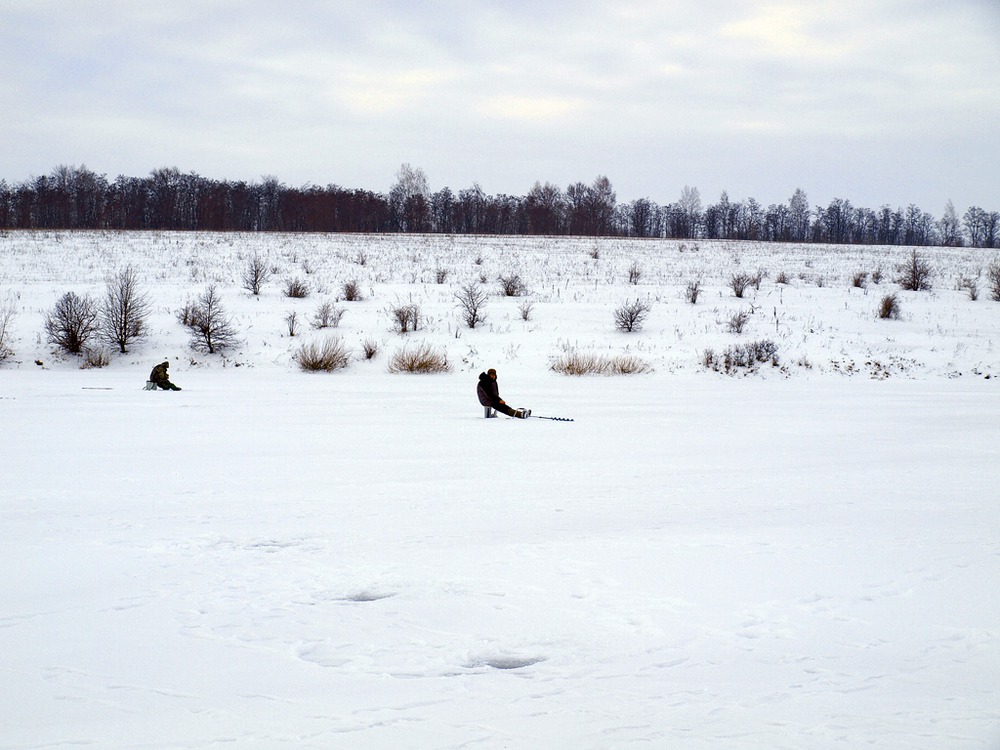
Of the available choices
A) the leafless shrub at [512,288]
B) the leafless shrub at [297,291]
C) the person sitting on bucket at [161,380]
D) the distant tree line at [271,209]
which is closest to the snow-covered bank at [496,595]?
the person sitting on bucket at [161,380]

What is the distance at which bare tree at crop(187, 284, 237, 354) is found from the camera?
1019 inches

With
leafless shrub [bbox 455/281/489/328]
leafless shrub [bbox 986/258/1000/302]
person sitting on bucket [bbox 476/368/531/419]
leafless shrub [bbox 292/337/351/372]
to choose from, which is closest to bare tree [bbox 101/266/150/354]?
leafless shrub [bbox 292/337/351/372]

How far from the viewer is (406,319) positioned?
28281 millimetres

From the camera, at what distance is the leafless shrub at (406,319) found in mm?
28172

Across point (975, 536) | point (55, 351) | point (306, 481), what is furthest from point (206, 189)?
point (975, 536)

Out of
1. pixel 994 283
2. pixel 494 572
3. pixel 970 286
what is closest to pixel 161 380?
pixel 494 572

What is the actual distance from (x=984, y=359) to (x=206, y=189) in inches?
2796

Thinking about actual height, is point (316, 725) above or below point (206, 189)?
below

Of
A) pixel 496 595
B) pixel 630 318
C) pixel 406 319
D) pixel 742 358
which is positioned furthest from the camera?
pixel 630 318

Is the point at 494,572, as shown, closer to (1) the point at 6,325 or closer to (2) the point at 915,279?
(1) the point at 6,325

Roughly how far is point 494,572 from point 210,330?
71.7ft

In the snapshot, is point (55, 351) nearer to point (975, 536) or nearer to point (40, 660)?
point (40, 660)

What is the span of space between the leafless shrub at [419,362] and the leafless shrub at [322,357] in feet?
5.39

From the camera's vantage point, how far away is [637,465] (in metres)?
11.3
